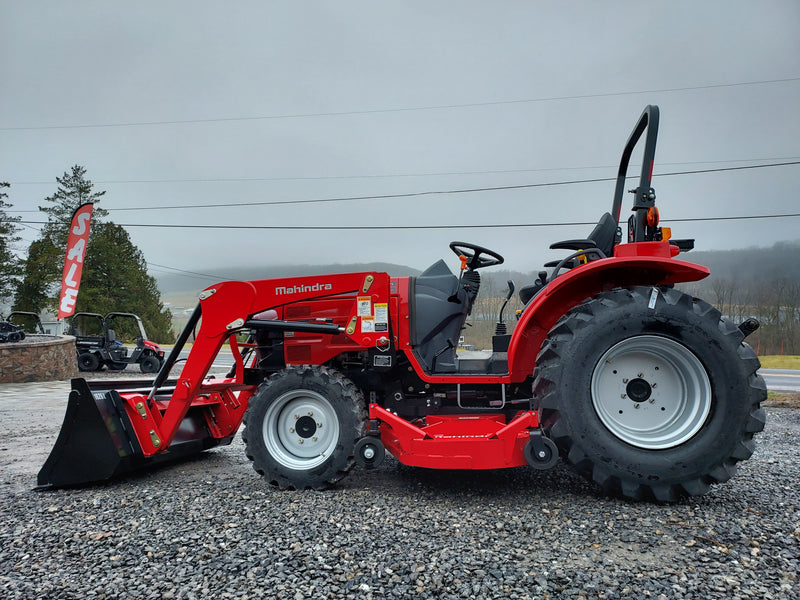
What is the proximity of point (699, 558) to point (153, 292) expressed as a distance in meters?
42.7

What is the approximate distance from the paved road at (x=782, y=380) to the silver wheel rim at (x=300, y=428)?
12.2 metres

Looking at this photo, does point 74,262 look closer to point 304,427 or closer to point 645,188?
point 304,427

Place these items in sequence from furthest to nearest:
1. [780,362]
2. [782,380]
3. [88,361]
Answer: [780,362], [88,361], [782,380]

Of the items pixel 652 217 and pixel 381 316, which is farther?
pixel 381 316

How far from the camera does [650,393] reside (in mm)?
3227

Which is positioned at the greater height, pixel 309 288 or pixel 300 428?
pixel 309 288

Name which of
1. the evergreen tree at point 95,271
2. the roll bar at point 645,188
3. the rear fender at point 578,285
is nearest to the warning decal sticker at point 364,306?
the rear fender at point 578,285

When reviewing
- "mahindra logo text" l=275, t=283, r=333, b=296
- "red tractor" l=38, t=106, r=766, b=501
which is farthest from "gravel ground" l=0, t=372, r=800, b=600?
"mahindra logo text" l=275, t=283, r=333, b=296

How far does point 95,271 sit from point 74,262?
21.5 m

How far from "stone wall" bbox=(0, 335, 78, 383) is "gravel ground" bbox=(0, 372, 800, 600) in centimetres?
1131

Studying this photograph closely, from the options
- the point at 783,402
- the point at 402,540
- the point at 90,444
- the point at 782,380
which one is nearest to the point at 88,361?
the point at 90,444

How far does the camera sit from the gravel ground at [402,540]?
224cm

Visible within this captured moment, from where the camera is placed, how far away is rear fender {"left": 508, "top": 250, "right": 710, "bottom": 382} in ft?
10.6

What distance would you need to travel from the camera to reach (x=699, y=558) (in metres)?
2.40
